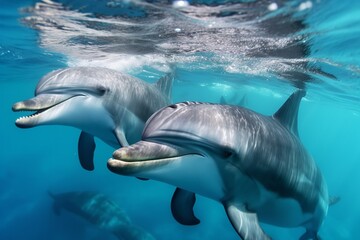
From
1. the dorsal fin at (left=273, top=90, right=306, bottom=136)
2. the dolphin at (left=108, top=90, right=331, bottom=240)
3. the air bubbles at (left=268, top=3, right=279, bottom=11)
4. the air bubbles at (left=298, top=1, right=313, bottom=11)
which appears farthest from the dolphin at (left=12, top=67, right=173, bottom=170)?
the air bubbles at (left=298, top=1, right=313, bottom=11)

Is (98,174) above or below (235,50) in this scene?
below

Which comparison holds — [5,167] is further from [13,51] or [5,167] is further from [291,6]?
[291,6]

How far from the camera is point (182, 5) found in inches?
317

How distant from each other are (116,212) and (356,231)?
57.2ft

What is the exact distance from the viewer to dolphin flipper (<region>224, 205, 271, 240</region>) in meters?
3.94

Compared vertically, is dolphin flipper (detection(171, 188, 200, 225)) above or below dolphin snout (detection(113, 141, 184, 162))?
below

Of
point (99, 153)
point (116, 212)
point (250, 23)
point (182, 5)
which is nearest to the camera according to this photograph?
point (182, 5)

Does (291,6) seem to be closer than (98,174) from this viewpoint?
Yes

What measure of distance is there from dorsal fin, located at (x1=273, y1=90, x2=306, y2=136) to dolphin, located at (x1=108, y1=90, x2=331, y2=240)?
391mm

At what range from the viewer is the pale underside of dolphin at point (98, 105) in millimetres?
4801

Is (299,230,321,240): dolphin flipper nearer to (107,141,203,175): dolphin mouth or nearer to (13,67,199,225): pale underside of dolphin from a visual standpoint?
(13,67,199,225): pale underside of dolphin

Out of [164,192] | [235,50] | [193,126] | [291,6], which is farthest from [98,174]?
[193,126]

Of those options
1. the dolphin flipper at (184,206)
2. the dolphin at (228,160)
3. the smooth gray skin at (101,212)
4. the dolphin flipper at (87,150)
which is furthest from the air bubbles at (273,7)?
the smooth gray skin at (101,212)

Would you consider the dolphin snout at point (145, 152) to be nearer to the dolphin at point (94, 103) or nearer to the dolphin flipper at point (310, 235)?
the dolphin at point (94, 103)
